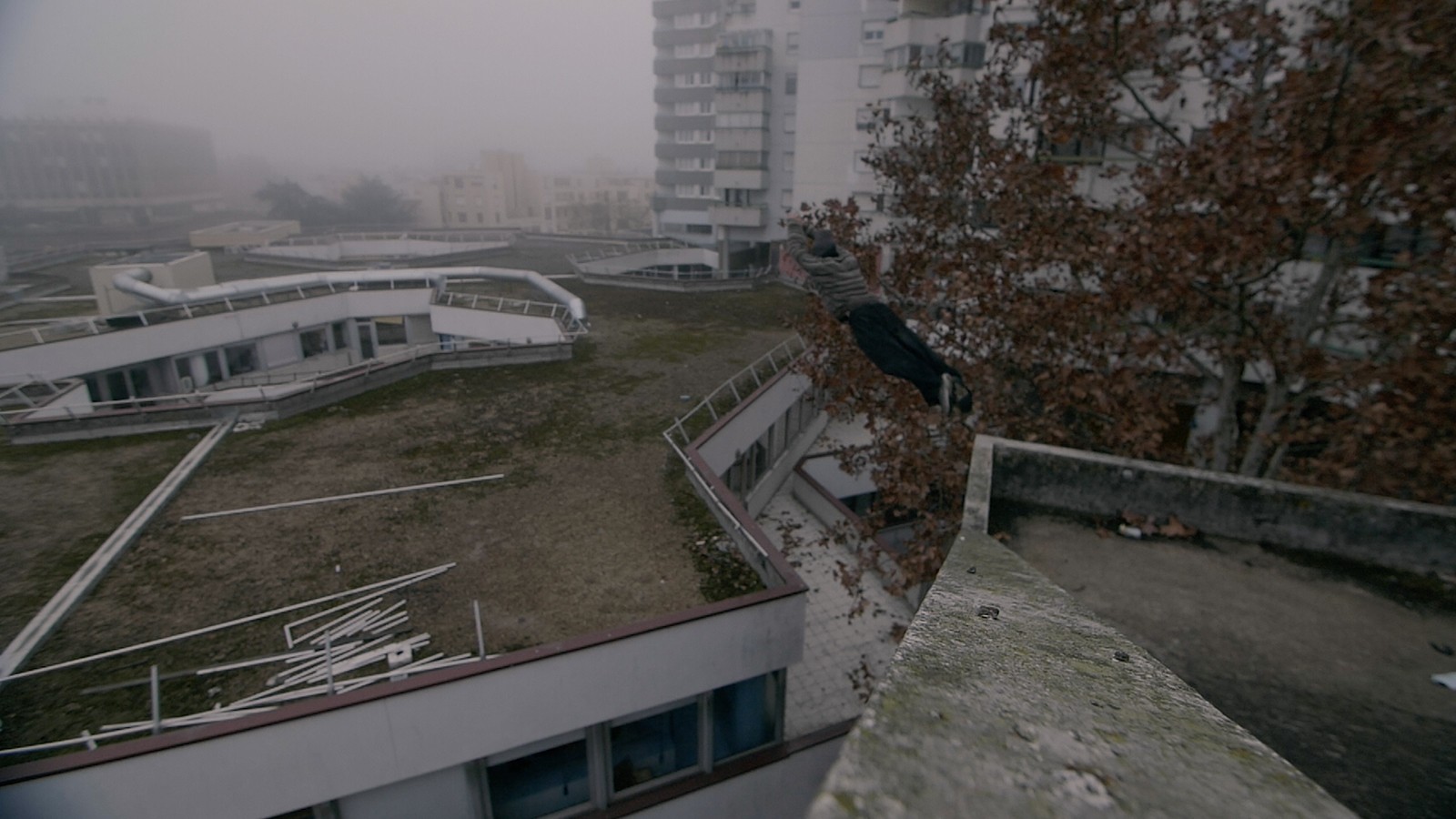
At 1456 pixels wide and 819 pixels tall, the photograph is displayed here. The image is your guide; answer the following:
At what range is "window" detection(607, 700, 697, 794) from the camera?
9539mm

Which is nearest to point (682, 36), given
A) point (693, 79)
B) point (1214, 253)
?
point (693, 79)

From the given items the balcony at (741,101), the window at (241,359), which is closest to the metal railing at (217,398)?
the window at (241,359)

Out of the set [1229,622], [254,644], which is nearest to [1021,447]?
[1229,622]

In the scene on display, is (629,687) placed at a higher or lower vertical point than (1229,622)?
lower

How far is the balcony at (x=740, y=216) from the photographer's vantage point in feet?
150

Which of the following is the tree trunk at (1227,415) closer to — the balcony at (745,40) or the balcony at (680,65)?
the balcony at (745,40)

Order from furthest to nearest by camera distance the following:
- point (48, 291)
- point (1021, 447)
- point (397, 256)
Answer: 1. point (397, 256)
2. point (48, 291)
3. point (1021, 447)

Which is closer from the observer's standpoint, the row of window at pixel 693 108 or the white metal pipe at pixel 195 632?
the white metal pipe at pixel 195 632

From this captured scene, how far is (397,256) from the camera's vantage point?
152 feet

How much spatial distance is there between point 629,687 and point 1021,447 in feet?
17.9

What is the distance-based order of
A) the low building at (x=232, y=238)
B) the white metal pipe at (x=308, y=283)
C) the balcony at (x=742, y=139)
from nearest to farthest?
the white metal pipe at (x=308, y=283)
the balcony at (x=742, y=139)
the low building at (x=232, y=238)

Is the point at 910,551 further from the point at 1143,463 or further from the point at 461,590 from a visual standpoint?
the point at 461,590

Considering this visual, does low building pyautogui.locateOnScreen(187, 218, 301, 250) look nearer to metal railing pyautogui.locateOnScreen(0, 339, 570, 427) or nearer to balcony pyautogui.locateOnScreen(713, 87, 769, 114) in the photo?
metal railing pyautogui.locateOnScreen(0, 339, 570, 427)

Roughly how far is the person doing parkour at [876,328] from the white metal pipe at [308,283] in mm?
15678
